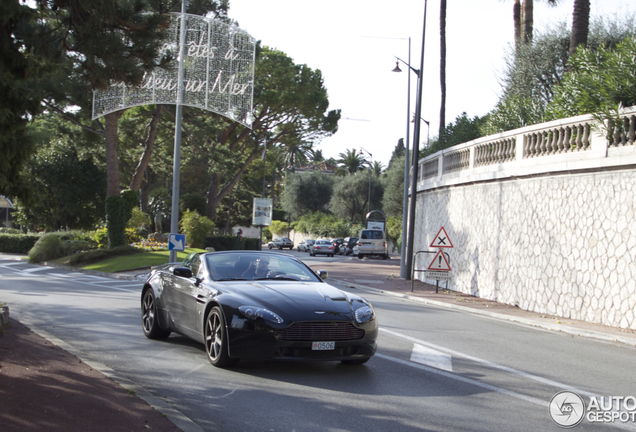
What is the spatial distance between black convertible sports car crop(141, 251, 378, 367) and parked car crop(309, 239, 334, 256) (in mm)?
45759

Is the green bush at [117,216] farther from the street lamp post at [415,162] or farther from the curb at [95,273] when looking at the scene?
the street lamp post at [415,162]

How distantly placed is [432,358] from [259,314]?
2.91 meters


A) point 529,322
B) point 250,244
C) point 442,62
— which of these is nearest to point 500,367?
point 529,322

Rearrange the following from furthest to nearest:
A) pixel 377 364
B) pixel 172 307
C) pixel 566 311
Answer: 1. pixel 566 311
2. pixel 172 307
3. pixel 377 364

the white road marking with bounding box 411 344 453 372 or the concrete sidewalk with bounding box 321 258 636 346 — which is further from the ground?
the white road marking with bounding box 411 344 453 372

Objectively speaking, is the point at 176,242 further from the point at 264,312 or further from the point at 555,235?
the point at 264,312

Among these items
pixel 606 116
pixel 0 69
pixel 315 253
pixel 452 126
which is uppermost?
pixel 452 126

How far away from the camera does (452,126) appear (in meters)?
31.4

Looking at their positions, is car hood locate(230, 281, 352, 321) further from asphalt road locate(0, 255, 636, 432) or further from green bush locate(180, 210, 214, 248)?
green bush locate(180, 210, 214, 248)

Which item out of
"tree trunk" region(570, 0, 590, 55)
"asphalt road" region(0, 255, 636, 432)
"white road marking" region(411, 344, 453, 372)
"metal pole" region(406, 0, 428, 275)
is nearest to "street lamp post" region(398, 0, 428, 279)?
"metal pole" region(406, 0, 428, 275)

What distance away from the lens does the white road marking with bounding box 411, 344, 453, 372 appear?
8.04 m

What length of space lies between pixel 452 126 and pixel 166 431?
2840cm

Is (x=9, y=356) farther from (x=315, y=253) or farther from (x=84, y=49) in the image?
(x=315, y=253)

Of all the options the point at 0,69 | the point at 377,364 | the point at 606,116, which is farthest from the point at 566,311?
the point at 0,69
